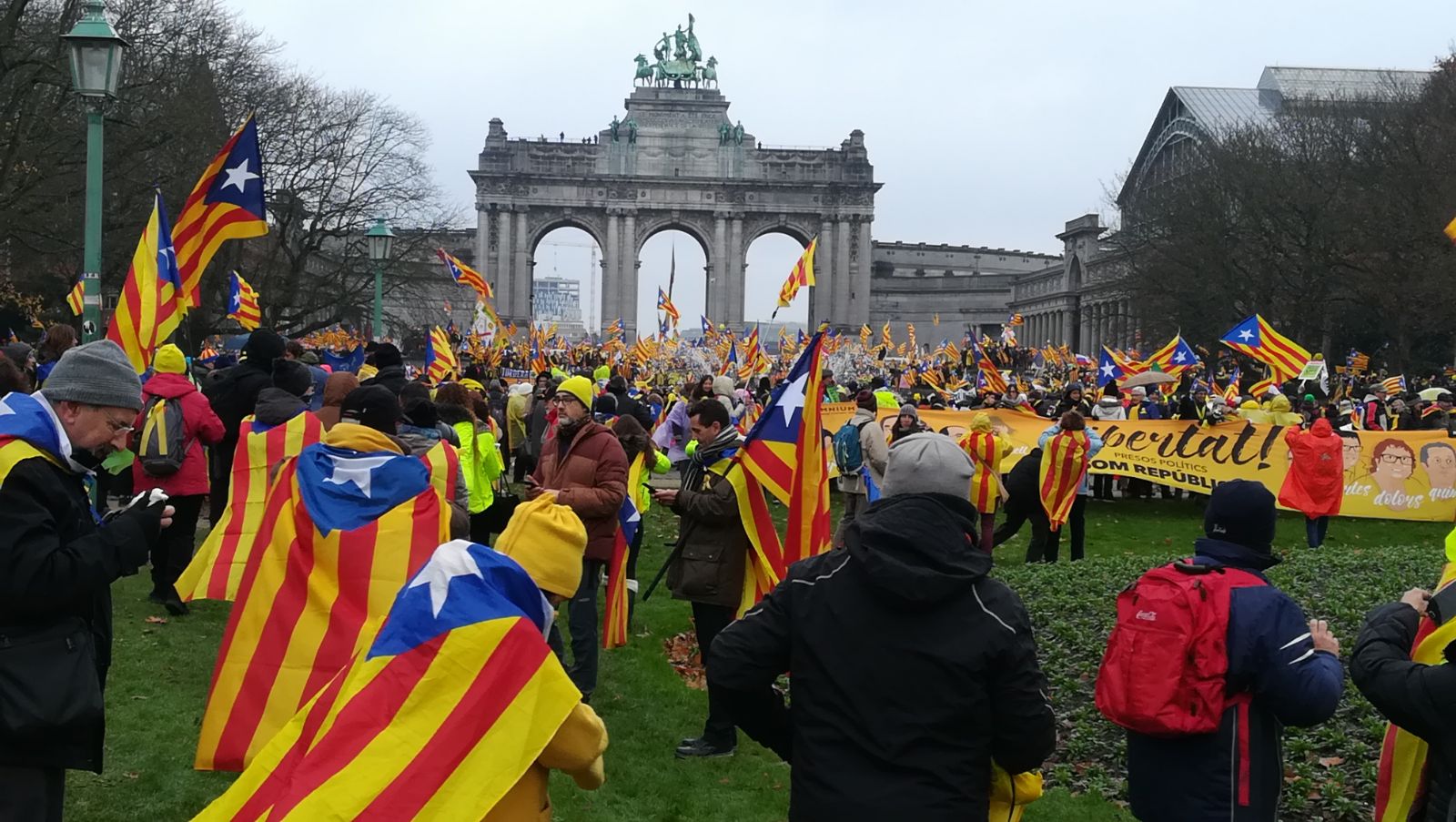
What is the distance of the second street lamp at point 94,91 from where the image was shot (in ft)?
34.9

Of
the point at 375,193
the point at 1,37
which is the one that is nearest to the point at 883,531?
the point at 1,37

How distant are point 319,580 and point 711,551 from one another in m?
2.42

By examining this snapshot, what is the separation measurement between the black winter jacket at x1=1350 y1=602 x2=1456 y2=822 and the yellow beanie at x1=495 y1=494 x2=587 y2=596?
225 centimetres

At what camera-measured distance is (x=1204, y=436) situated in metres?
19.1

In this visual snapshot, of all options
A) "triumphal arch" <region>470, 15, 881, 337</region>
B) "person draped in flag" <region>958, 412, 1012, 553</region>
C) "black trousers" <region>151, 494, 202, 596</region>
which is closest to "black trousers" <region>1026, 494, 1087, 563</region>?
"person draped in flag" <region>958, 412, 1012, 553</region>

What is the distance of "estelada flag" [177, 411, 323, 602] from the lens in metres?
8.10

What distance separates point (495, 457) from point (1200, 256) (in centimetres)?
3997

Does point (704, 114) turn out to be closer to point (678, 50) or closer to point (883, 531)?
point (678, 50)

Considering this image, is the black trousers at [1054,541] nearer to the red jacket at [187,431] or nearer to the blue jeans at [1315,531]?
the blue jeans at [1315,531]

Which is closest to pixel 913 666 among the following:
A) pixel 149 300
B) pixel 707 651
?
pixel 707 651

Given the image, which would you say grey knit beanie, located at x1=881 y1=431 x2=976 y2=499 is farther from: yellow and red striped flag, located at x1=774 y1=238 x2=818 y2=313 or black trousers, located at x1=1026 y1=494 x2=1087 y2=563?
→ yellow and red striped flag, located at x1=774 y1=238 x2=818 y2=313

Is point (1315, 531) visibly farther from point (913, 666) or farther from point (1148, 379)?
point (913, 666)

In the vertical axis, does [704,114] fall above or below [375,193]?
above

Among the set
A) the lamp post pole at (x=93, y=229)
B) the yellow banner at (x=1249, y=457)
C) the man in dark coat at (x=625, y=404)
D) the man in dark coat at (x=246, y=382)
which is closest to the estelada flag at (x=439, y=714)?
the man in dark coat at (x=246, y=382)
